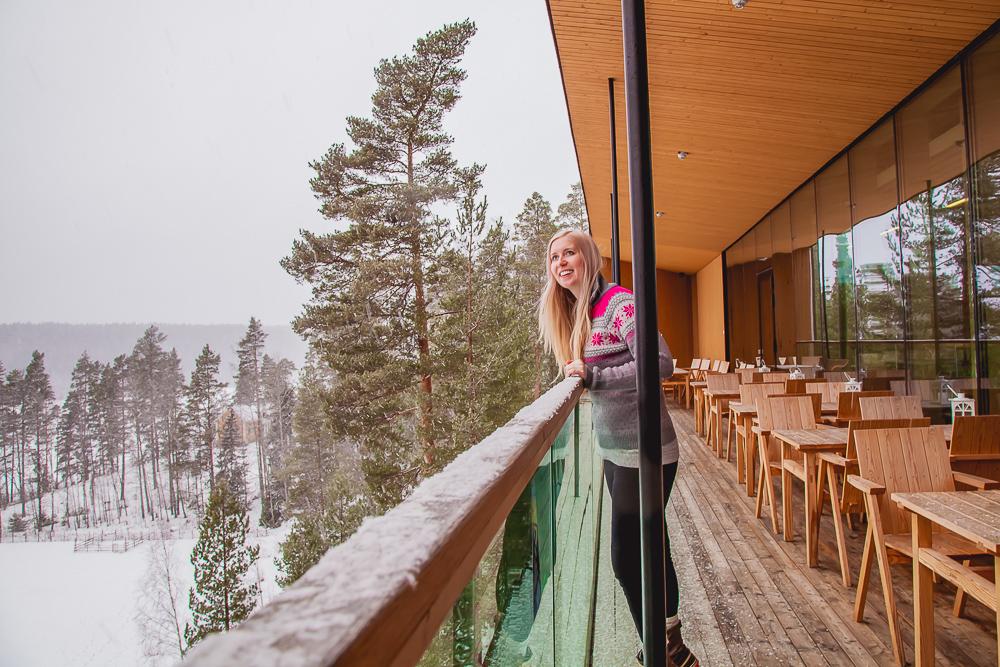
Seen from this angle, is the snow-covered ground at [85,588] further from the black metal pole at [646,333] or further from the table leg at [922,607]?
the black metal pole at [646,333]

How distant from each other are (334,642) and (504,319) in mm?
20308

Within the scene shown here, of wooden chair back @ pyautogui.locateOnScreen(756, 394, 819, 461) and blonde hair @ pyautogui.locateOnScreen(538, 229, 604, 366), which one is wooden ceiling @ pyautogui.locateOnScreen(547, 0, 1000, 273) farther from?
blonde hair @ pyautogui.locateOnScreen(538, 229, 604, 366)

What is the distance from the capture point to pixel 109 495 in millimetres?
33531

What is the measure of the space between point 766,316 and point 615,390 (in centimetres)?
963

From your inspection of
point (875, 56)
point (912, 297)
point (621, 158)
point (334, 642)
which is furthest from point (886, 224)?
point (334, 642)

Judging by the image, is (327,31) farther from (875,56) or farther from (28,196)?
(875,56)

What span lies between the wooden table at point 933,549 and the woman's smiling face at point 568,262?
136cm

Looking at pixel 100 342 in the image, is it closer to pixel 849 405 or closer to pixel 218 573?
pixel 218 573

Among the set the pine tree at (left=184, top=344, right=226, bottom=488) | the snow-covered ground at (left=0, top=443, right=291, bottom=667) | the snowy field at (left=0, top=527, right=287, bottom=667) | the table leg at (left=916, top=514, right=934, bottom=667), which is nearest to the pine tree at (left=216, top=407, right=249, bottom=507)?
the pine tree at (left=184, top=344, right=226, bottom=488)

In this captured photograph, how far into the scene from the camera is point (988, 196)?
180 inches

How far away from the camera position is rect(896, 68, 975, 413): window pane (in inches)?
194

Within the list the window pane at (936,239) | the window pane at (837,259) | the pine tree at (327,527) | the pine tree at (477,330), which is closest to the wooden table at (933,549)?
the window pane at (936,239)

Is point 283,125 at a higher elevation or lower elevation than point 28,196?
→ higher

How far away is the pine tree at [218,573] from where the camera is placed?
20.3 meters
